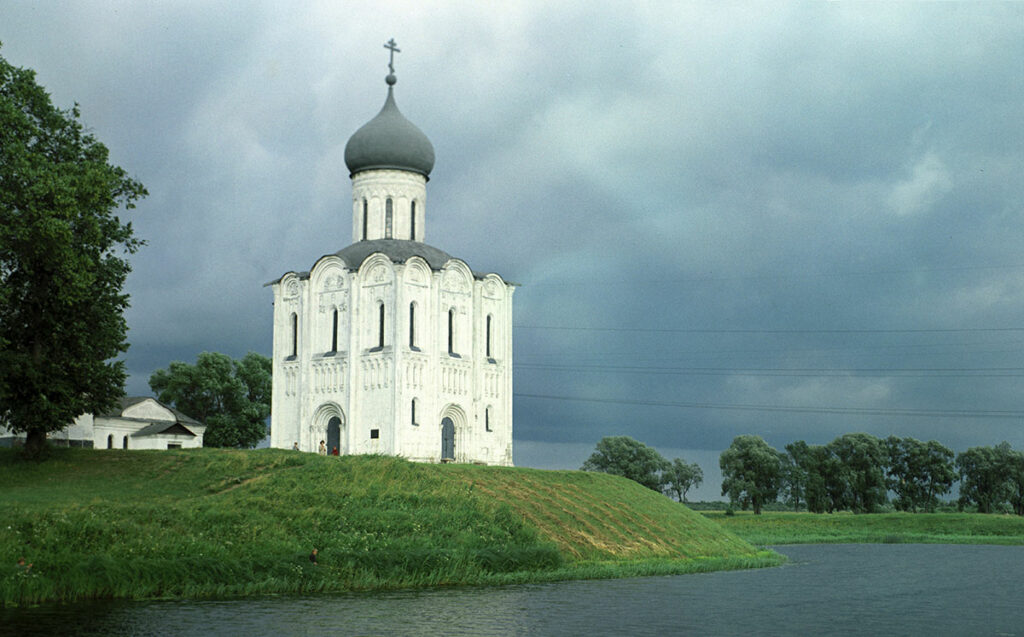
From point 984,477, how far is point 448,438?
56.8 meters

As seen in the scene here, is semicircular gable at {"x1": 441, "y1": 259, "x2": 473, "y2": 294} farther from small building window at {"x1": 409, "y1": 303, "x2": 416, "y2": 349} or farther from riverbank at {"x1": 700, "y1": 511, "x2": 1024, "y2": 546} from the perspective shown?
riverbank at {"x1": 700, "y1": 511, "x2": 1024, "y2": 546}

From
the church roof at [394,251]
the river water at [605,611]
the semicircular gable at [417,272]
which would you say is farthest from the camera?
the church roof at [394,251]

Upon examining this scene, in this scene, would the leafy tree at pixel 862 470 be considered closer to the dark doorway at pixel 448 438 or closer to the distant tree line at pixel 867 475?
the distant tree line at pixel 867 475

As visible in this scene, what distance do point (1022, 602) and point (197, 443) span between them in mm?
44741

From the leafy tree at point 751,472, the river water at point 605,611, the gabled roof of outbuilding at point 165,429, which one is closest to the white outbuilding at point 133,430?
the gabled roof of outbuilding at point 165,429

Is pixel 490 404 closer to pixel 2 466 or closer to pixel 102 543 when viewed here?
pixel 2 466

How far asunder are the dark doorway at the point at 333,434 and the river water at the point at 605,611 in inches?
993

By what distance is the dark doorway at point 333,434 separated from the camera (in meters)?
53.8

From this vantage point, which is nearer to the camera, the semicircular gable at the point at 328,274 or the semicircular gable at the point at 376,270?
the semicircular gable at the point at 376,270

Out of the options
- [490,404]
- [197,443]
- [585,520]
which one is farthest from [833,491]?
[585,520]

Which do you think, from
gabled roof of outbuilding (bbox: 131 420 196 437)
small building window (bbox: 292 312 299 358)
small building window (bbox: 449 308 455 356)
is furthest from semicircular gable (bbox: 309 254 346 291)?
gabled roof of outbuilding (bbox: 131 420 196 437)

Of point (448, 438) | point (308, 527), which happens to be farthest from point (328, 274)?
point (308, 527)

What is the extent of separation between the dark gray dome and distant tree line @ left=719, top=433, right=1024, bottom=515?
45064mm

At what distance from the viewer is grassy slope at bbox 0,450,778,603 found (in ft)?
80.8
